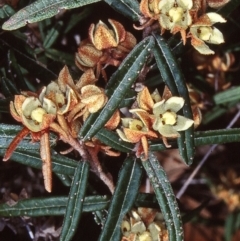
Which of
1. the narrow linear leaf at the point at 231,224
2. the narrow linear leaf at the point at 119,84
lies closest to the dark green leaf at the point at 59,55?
the narrow linear leaf at the point at 119,84

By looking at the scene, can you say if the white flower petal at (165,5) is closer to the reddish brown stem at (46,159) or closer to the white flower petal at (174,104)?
the white flower petal at (174,104)

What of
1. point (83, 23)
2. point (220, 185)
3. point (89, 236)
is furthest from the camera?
point (220, 185)

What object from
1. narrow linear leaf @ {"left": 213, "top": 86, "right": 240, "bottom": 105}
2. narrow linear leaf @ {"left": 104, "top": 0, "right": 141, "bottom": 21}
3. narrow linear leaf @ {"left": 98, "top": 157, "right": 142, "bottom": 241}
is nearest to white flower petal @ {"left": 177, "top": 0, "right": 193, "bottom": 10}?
narrow linear leaf @ {"left": 104, "top": 0, "right": 141, "bottom": 21}

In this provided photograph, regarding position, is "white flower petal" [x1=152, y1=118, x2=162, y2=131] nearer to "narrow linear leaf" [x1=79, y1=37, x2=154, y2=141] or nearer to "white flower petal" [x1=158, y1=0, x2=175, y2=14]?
"narrow linear leaf" [x1=79, y1=37, x2=154, y2=141]

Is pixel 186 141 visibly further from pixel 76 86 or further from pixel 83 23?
pixel 83 23

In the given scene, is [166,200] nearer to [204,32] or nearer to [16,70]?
[204,32]

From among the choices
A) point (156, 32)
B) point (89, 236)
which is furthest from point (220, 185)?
point (156, 32)
